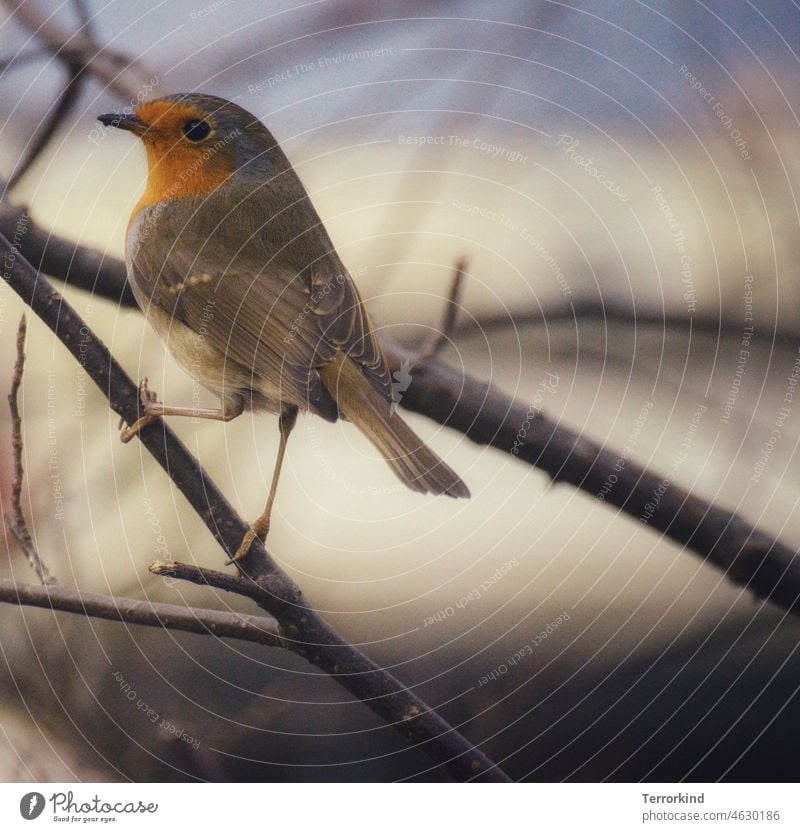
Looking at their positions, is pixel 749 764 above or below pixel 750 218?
below

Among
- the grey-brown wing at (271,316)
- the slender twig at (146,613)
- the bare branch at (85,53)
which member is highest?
the bare branch at (85,53)

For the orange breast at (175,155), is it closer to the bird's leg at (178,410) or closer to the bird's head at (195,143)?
the bird's head at (195,143)

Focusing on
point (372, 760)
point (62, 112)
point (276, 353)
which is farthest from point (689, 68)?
point (372, 760)

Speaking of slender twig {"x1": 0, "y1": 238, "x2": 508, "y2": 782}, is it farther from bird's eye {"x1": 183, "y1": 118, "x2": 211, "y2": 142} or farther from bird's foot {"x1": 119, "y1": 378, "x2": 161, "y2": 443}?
bird's eye {"x1": 183, "y1": 118, "x2": 211, "y2": 142}

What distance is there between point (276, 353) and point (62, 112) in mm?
329

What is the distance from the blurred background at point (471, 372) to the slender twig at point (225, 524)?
3 centimetres

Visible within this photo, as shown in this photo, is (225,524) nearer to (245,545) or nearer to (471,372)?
(245,545)

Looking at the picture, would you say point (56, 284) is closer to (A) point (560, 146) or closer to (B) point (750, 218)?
(A) point (560, 146)

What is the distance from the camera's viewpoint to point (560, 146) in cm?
82
